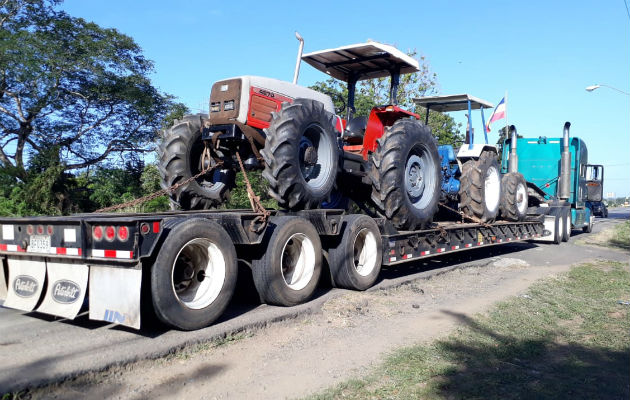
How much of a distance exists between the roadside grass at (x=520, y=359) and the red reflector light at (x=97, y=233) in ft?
8.02

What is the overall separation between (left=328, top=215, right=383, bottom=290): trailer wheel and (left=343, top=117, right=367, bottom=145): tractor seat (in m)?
2.12

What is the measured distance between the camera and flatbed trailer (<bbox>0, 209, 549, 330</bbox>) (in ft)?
14.7

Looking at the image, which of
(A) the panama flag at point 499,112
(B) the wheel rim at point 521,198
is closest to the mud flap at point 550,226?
(B) the wheel rim at point 521,198

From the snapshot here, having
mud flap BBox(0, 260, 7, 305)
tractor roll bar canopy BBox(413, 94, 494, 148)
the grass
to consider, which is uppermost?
tractor roll bar canopy BBox(413, 94, 494, 148)

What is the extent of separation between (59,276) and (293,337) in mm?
2400

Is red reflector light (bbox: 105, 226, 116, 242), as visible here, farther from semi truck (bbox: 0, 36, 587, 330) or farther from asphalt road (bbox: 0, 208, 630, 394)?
asphalt road (bbox: 0, 208, 630, 394)

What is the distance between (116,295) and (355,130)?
5475 mm

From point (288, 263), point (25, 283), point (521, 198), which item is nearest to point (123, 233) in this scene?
point (25, 283)

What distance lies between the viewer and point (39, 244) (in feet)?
16.2

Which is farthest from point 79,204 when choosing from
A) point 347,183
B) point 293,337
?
point 293,337

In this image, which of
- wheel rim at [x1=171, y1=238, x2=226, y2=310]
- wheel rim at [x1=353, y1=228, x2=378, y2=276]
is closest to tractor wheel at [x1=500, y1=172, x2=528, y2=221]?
wheel rim at [x1=353, y1=228, x2=378, y2=276]

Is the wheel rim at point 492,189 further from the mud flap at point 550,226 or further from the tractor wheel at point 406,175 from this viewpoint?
the mud flap at point 550,226

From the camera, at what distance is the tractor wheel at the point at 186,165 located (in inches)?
295

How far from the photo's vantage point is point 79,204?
49.6 ft
